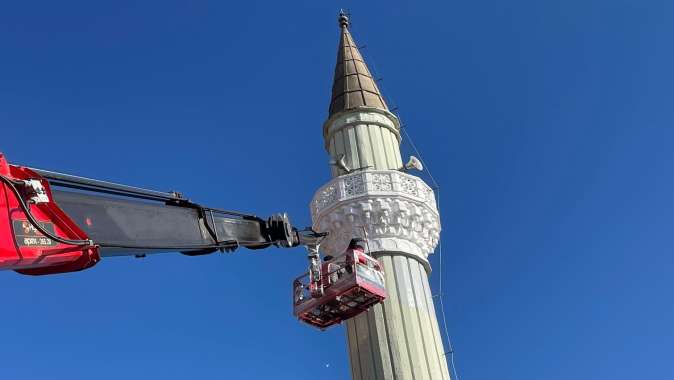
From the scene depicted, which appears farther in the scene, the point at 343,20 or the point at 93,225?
the point at 343,20

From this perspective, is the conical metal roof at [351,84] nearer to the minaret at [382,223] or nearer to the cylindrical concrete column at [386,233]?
the minaret at [382,223]

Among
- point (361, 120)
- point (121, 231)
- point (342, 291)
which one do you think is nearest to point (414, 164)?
point (361, 120)

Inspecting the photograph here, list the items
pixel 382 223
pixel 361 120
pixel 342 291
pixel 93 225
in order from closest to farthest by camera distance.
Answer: pixel 93 225
pixel 342 291
pixel 382 223
pixel 361 120

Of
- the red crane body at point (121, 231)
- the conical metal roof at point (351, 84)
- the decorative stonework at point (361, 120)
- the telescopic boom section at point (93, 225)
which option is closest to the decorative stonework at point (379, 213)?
the decorative stonework at point (361, 120)

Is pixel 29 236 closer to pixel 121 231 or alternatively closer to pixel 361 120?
pixel 121 231

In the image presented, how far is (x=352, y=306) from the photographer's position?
40.9 feet

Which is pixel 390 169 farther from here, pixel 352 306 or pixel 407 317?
pixel 352 306

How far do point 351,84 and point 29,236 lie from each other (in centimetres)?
1328

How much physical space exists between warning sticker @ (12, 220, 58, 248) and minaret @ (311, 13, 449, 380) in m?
8.59

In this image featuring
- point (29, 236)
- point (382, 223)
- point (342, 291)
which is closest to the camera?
point (29, 236)

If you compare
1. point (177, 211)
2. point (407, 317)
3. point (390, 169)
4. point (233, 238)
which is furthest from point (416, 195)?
point (177, 211)

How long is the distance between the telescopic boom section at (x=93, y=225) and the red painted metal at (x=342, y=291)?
2060 mm

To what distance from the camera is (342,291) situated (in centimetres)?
1186

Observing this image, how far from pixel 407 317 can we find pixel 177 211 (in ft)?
22.5
